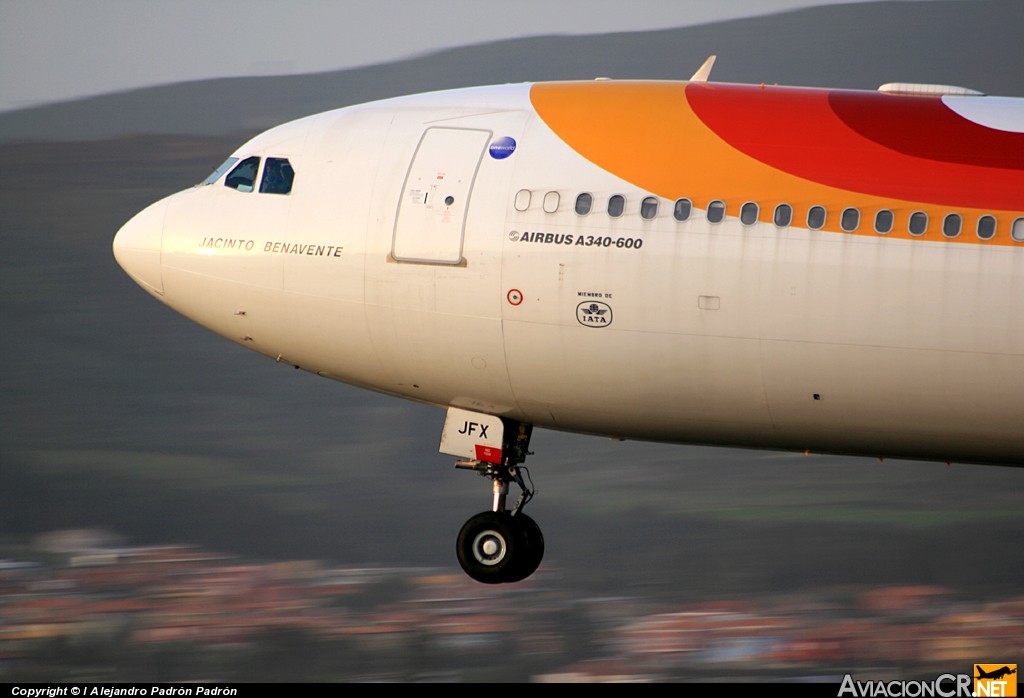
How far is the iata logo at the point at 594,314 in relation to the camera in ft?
55.1

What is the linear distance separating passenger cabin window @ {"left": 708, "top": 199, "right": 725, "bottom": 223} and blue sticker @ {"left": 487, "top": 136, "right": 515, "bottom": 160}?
9.12 ft

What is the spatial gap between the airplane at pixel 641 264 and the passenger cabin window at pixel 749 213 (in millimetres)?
26

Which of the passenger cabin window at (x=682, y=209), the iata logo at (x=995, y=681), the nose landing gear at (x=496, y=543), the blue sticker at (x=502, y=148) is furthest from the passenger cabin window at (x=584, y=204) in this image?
the iata logo at (x=995, y=681)

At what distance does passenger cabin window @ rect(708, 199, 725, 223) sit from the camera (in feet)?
54.0

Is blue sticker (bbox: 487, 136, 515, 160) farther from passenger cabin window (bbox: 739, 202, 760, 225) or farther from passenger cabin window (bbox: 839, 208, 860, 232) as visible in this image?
passenger cabin window (bbox: 839, 208, 860, 232)

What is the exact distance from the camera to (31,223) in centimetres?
8031

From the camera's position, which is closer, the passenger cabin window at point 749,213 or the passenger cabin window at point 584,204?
the passenger cabin window at point 749,213

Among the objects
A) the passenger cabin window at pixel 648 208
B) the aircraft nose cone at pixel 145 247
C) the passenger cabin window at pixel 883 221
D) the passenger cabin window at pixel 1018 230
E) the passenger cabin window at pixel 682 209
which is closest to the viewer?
the passenger cabin window at pixel 1018 230

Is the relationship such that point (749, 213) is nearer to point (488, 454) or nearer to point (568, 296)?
point (568, 296)

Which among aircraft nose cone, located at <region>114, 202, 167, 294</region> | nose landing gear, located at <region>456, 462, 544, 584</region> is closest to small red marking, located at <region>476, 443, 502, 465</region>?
nose landing gear, located at <region>456, 462, 544, 584</region>

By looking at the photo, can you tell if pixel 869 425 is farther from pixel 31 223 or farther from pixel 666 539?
pixel 31 223

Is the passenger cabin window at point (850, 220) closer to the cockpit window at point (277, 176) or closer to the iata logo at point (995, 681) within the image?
the iata logo at point (995, 681)

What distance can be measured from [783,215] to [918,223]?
60.8 inches

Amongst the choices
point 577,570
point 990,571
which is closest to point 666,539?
A: point 577,570
